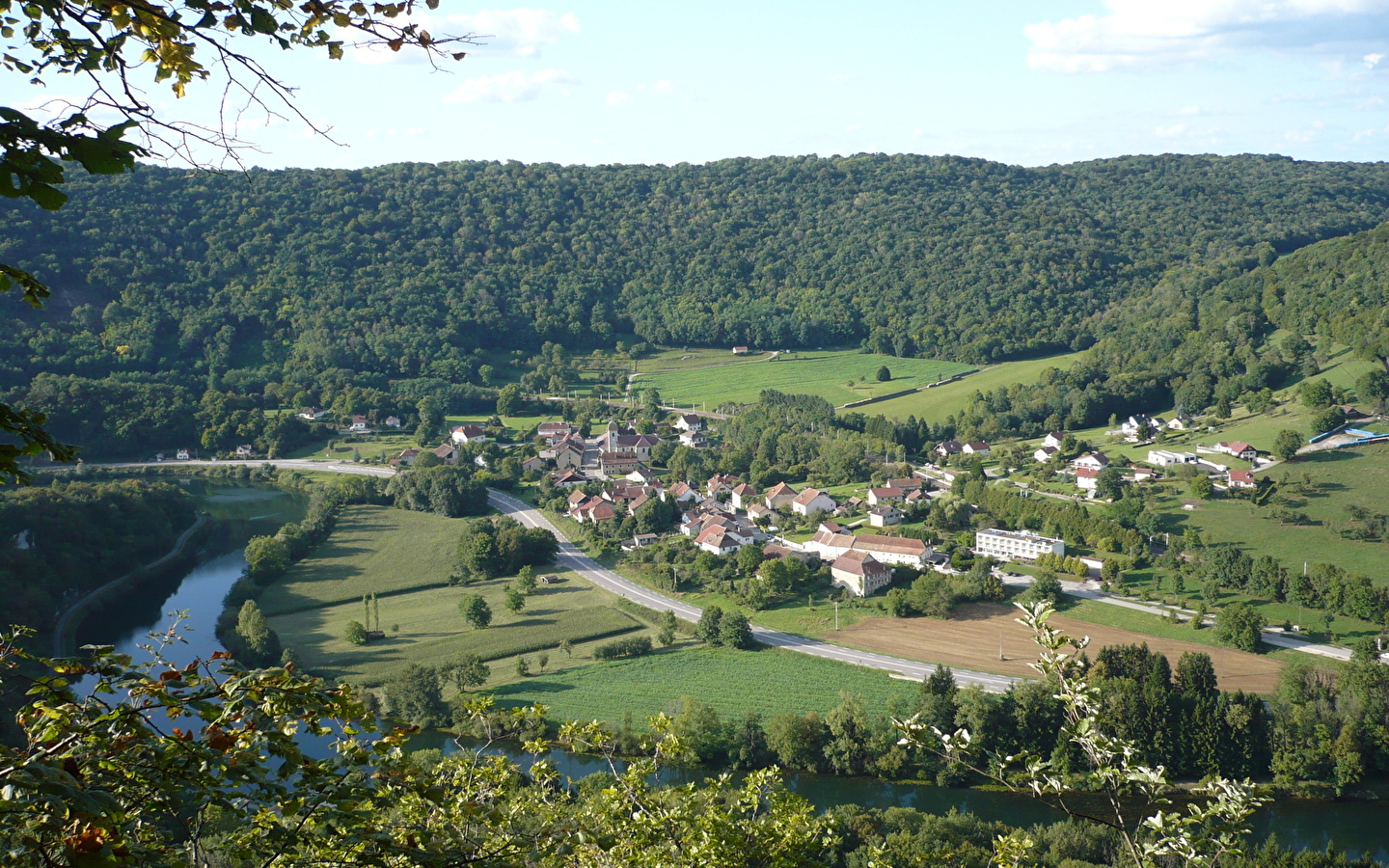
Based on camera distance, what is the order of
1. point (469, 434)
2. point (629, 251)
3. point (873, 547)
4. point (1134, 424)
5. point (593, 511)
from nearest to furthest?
point (873, 547) → point (593, 511) → point (1134, 424) → point (469, 434) → point (629, 251)

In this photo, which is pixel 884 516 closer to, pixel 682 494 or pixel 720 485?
pixel 720 485

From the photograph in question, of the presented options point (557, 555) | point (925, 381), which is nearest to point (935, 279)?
point (925, 381)

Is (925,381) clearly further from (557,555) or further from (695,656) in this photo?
(695,656)

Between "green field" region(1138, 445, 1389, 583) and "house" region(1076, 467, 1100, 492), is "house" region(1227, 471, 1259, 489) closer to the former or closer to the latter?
"green field" region(1138, 445, 1389, 583)

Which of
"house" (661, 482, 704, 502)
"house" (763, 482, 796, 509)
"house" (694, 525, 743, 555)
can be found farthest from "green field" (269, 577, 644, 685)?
"house" (763, 482, 796, 509)

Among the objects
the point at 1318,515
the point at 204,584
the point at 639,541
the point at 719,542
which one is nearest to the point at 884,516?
the point at 719,542

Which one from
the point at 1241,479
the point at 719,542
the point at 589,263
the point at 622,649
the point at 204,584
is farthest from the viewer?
the point at 589,263
